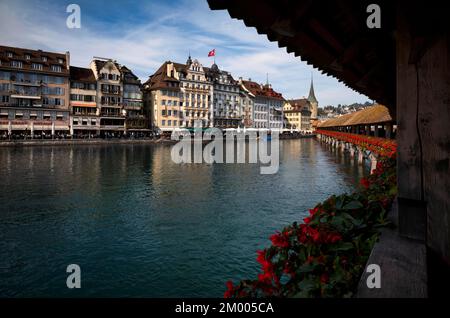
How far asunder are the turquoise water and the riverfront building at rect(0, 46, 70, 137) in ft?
147

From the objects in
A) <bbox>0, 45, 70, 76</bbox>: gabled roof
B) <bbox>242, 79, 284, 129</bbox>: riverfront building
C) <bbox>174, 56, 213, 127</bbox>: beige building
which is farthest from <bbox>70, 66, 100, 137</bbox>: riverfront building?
<bbox>242, 79, 284, 129</bbox>: riverfront building

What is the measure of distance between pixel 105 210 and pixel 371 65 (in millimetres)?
13720

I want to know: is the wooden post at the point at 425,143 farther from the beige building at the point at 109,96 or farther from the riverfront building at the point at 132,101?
the riverfront building at the point at 132,101

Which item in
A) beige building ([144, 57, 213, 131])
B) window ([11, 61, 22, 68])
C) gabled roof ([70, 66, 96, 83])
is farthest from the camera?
beige building ([144, 57, 213, 131])

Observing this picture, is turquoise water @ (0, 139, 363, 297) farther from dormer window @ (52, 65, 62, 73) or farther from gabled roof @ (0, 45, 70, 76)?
dormer window @ (52, 65, 62, 73)

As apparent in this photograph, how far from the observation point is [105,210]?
16.2 metres

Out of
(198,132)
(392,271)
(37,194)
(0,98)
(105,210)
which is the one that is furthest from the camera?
(198,132)

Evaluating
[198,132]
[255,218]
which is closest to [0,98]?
[198,132]

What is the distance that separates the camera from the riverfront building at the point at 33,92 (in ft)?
210

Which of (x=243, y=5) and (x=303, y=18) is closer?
(x=243, y=5)

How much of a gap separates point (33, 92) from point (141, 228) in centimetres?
6585

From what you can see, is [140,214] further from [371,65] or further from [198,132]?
[198,132]

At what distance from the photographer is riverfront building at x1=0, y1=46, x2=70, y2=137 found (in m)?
64.1
